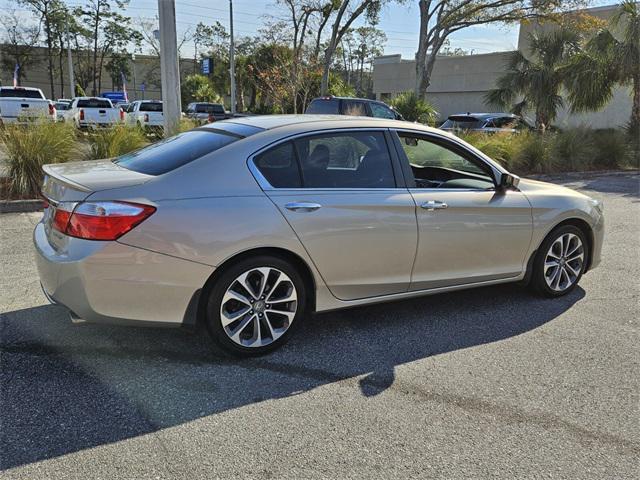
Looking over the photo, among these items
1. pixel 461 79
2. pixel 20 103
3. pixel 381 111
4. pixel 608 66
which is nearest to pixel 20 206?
pixel 381 111

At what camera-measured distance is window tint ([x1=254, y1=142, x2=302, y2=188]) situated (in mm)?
3623

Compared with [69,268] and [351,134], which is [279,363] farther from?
[351,134]

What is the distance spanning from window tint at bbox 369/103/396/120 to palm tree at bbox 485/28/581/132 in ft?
19.0

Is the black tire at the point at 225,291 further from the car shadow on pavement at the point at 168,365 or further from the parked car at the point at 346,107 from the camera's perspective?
the parked car at the point at 346,107

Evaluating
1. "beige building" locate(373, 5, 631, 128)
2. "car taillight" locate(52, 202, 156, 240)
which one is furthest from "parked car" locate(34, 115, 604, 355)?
"beige building" locate(373, 5, 631, 128)

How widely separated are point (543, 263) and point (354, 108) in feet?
33.3

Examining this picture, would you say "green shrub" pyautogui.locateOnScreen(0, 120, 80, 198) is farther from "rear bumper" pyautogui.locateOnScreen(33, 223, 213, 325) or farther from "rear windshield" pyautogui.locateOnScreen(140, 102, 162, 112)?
"rear windshield" pyautogui.locateOnScreen(140, 102, 162, 112)

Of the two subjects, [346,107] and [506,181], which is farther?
[346,107]

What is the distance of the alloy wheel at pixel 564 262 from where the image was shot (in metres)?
4.87

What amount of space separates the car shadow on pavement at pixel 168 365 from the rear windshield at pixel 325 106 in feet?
32.9

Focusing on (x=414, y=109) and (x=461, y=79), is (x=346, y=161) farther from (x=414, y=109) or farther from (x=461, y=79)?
(x=461, y=79)

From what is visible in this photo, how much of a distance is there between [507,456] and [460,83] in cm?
4224

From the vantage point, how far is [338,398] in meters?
3.23

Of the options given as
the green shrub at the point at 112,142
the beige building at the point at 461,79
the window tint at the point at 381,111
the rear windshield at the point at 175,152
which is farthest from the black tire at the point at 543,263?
the beige building at the point at 461,79
